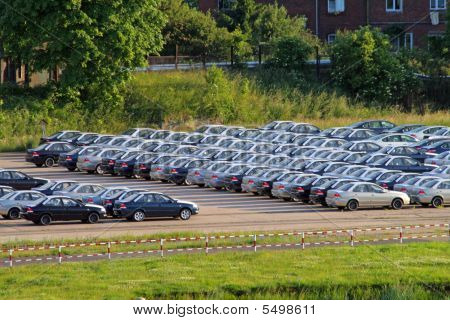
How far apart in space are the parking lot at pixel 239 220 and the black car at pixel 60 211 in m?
0.31

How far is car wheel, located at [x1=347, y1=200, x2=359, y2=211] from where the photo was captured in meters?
58.9

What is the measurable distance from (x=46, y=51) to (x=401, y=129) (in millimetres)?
22283

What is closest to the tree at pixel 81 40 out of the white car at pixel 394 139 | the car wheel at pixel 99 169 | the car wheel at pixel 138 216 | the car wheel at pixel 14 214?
the car wheel at pixel 99 169

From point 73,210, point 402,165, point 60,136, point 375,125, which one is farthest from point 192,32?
point 73,210

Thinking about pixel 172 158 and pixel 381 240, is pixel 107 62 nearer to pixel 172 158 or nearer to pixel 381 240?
pixel 172 158

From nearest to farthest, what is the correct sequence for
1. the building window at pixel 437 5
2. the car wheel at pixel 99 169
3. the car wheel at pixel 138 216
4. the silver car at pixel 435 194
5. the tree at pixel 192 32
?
the car wheel at pixel 138 216 → the silver car at pixel 435 194 → the car wheel at pixel 99 169 → the tree at pixel 192 32 → the building window at pixel 437 5

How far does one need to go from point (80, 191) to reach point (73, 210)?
341 cm

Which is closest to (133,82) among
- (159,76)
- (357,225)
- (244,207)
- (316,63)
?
(159,76)

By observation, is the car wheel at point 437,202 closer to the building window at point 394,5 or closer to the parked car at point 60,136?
the parked car at point 60,136

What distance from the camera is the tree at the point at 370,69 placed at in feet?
318

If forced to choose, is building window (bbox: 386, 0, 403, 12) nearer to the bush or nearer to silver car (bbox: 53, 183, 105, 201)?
the bush

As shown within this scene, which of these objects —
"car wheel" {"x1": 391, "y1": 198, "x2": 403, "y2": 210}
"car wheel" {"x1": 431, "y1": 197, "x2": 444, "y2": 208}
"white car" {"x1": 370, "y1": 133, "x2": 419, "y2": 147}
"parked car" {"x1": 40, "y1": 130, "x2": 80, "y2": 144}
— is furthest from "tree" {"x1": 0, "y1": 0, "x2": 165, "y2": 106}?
"car wheel" {"x1": 431, "y1": 197, "x2": 444, "y2": 208}

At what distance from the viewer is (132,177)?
232ft

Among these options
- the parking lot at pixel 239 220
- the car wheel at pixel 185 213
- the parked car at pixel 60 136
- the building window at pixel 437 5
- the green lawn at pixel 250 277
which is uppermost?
the building window at pixel 437 5
